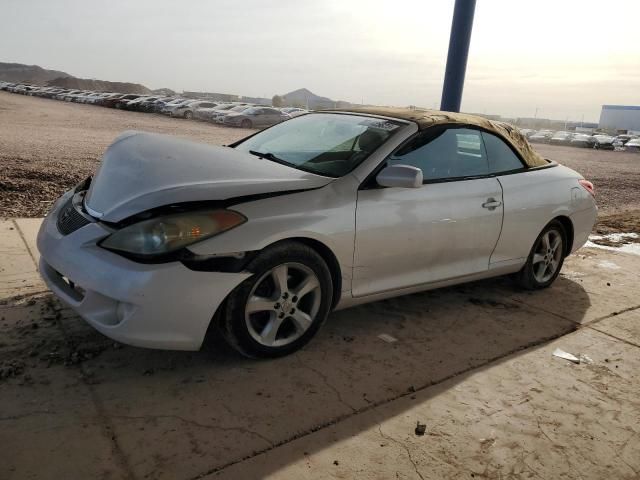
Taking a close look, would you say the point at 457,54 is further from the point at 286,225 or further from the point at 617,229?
the point at 286,225

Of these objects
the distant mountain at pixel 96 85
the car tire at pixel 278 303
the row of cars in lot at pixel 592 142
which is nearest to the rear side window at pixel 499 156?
the car tire at pixel 278 303

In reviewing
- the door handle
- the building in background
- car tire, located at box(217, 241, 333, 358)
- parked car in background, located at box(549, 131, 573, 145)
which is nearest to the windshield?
car tire, located at box(217, 241, 333, 358)

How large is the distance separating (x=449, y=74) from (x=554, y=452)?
5874 millimetres

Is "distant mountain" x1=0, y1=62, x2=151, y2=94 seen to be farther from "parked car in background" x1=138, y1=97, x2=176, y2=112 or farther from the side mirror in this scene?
the side mirror

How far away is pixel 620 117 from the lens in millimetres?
99250

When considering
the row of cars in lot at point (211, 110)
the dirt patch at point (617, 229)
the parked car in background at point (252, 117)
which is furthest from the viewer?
the row of cars in lot at point (211, 110)

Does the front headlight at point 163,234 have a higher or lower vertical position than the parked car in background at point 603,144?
higher

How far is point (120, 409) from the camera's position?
262 centimetres

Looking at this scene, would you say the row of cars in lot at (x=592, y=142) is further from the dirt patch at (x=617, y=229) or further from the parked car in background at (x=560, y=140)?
the dirt patch at (x=617, y=229)

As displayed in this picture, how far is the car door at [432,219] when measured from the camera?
346 cm

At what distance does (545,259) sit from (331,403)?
2894 mm

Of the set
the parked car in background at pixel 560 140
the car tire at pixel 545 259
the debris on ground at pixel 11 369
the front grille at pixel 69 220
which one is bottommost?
the parked car in background at pixel 560 140

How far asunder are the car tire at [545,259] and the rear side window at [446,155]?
1.00 meters

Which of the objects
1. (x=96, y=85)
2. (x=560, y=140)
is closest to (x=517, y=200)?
(x=560, y=140)
